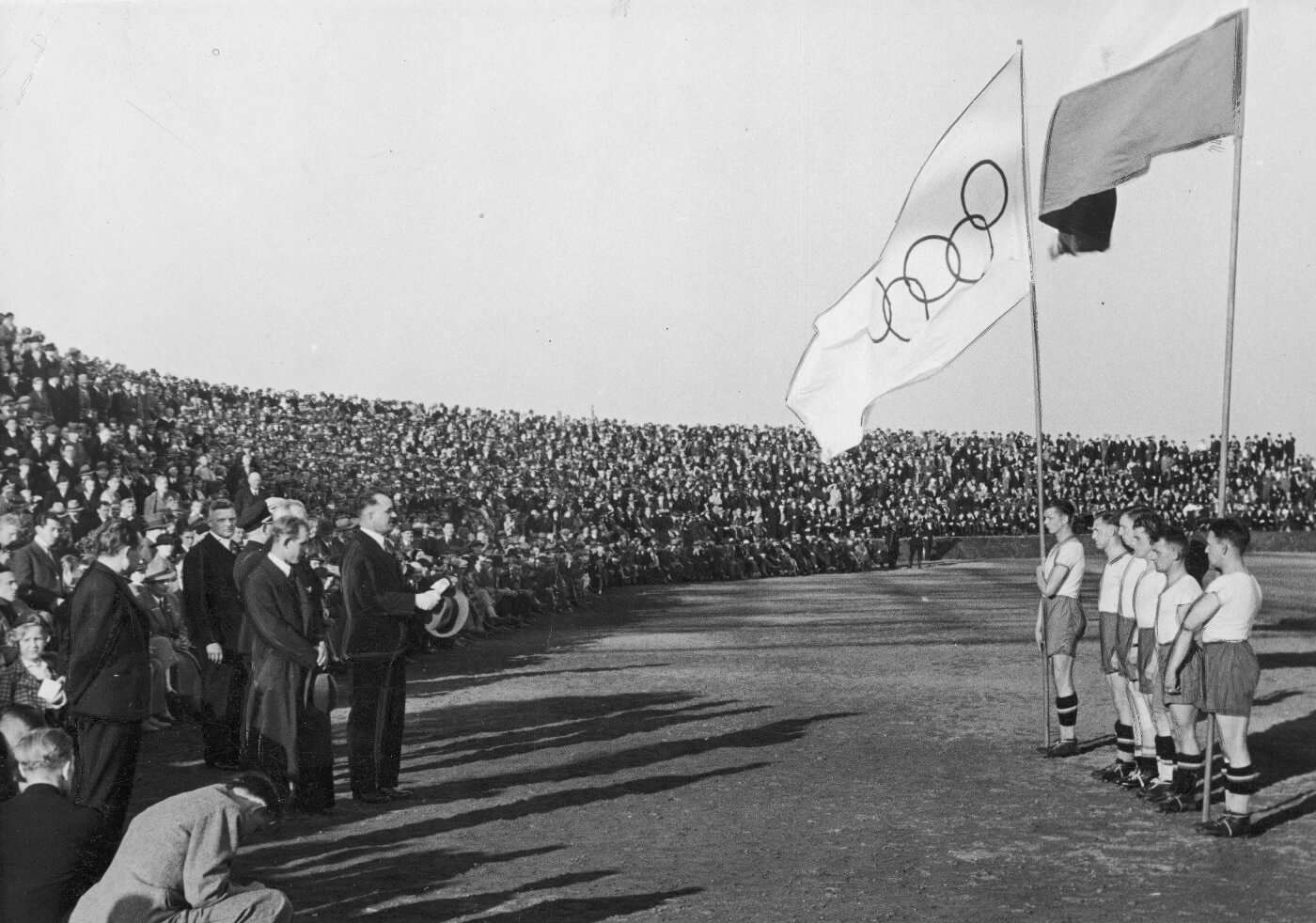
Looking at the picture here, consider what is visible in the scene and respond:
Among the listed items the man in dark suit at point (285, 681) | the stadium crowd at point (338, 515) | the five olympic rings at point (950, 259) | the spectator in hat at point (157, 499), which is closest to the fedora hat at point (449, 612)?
the stadium crowd at point (338, 515)

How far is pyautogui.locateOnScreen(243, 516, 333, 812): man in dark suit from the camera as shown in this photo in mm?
7273

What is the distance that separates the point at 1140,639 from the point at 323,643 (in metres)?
4.73

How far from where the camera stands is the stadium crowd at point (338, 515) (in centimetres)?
609

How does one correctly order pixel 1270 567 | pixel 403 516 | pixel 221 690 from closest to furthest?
1. pixel 221 690
2. pixel 403 516
3. pixel 1270 567

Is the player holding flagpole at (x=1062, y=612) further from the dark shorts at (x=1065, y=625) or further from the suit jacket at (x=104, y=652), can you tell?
the suit jacket at (x=104, y=652)

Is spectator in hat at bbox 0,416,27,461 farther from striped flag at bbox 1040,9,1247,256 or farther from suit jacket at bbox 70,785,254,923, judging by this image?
suit jacket at bbox 70,785,254,923

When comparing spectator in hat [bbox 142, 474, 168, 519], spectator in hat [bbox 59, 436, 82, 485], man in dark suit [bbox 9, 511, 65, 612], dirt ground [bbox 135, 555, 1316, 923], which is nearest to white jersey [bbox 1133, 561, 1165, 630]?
dirt ground [bbox 135, 555, 1316, 923]

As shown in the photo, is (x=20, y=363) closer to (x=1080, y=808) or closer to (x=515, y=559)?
(x=515, y=559)

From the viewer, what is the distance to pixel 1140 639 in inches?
313

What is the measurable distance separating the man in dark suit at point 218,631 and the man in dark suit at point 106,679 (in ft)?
8.82

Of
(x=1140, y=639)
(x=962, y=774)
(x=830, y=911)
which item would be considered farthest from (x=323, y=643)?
(x=1140, y=639)

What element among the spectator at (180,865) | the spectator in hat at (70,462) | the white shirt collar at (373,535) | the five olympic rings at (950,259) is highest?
the five olympic rings at (950,259)

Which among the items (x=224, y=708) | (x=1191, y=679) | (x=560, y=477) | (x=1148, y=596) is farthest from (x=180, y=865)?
(x=560, y=477)

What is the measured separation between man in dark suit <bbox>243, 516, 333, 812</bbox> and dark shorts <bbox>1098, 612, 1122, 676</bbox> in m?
4.81
